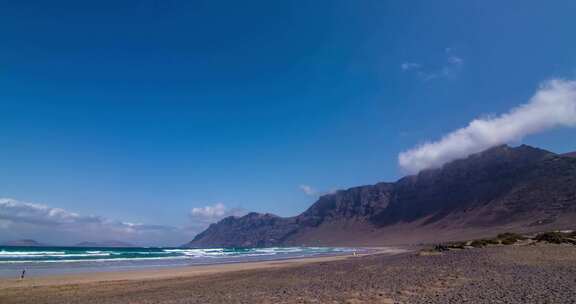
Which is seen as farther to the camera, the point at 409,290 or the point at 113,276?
the point at 113,276

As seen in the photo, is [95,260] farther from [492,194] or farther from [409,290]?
[492,194]

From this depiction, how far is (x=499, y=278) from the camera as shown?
50.0ft

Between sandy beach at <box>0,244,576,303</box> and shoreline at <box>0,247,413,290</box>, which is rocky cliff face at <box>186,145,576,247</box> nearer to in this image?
sandy beach at <box>0,244,576,303</box>

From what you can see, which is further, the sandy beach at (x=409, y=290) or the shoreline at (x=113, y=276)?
the shoreline at (x=113, y=276)

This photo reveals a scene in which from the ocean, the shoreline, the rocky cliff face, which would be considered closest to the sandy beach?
the shoreline

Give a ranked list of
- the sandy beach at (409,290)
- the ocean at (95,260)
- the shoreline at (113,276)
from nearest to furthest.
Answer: the sandy beach at (409,290) < the shoreline at (113,276) < the ocean at (95,260)

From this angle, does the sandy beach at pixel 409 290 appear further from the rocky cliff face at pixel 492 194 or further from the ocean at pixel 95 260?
the rocky cliff face at pixel 492 194

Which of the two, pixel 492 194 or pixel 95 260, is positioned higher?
pixel 492 194

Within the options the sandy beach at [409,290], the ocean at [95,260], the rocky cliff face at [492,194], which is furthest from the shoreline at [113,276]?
the rocky cliff face at [492,194]

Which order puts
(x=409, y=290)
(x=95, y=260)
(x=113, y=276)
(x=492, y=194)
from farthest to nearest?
1. (x=492, y=194)
2. (x=95, y=260)
3. (x=113, y=276)
4. (x=409, y=290)

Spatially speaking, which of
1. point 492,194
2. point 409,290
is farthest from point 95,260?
point 492,194

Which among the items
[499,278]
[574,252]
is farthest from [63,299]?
[574,252]

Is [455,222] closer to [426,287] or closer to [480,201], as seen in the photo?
[480,201]

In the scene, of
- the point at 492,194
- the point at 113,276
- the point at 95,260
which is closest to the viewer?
the point at 113,276
